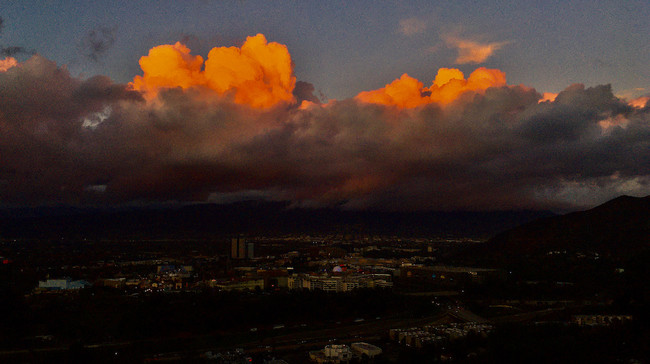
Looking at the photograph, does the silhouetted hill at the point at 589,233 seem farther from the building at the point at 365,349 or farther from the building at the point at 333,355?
the building at the point at 333,355

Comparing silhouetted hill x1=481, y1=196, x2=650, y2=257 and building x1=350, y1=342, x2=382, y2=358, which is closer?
building x1=350, y1=342, x2=382, y2=358

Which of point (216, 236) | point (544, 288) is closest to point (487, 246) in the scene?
point (544, 288)

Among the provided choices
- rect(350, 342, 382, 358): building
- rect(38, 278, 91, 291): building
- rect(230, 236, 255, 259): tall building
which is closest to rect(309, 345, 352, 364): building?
rect(350, 342, 382, 358): building

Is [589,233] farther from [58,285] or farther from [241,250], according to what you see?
[58,285]

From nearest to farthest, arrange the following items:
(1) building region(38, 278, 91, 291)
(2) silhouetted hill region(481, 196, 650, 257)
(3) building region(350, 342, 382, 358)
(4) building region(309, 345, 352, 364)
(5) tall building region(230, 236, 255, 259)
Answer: (4) building region(309, 345, 352, 364) < (3) building region(350, 342, 382, 358) < (1) building region(38, 278, 91, 291) < (2) silhouetted hill region(481, 196, 650, 257) < (5) tall building region(230, 236, 255, 259)

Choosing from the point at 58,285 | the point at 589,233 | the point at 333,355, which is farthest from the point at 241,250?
the point at 333,355

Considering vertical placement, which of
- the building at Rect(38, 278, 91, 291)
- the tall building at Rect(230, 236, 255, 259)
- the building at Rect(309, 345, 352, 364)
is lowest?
the building at Rect(309, 345, 352, 364)

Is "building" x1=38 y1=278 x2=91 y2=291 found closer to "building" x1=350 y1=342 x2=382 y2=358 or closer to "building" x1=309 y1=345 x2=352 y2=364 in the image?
"building" x1=309 y1=345 x2=352 y2=364

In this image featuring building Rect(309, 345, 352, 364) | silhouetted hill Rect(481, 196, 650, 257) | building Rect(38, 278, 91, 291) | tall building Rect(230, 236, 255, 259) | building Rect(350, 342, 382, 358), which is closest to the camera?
building Rect(309, 345, 352, 364)

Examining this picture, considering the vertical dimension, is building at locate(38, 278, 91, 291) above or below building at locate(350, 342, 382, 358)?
above
